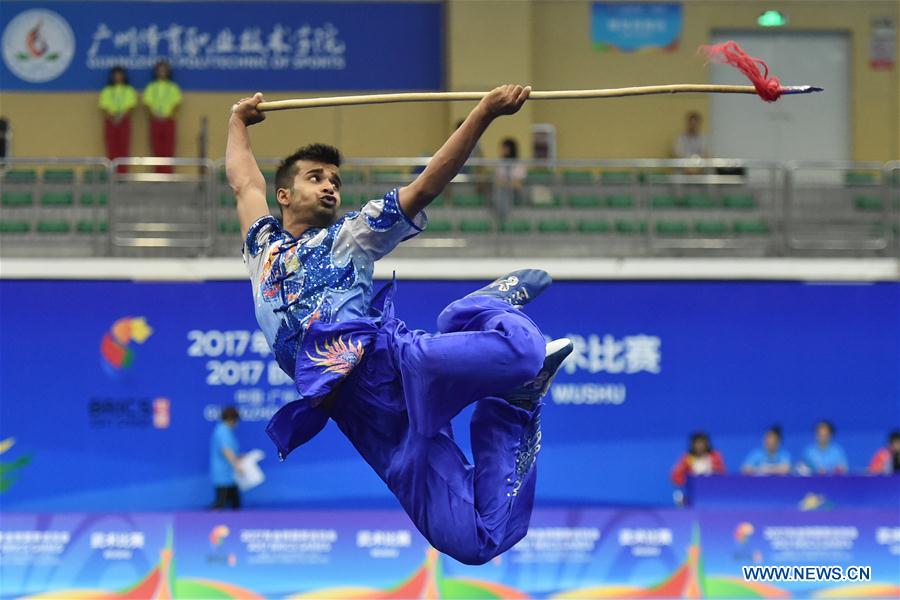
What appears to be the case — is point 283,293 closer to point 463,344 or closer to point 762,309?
point 463,344

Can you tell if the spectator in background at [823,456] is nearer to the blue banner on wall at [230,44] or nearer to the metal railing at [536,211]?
the metal railing at [536,211]

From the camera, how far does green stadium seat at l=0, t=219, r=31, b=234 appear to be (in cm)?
1480

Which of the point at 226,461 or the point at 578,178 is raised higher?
the point at 578,178

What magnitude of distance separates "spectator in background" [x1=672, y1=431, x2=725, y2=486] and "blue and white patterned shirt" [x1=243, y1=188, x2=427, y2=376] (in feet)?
30.5

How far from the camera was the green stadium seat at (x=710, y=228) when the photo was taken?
49.8 ft

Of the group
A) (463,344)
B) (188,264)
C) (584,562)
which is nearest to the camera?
(463,344)

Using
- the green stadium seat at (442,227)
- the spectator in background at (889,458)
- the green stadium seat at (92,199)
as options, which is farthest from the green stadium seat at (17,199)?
the spectator in background at (889,458)

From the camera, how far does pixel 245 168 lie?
19.8 ft

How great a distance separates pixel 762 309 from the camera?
15266 millimetres

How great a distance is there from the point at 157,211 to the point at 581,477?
16.5 feet

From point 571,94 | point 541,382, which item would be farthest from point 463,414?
point 571,94

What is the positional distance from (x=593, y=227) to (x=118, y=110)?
6.46 metres

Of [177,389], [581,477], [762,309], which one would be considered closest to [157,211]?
[177,389]

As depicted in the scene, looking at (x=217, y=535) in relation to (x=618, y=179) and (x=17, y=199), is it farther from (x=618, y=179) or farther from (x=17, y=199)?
(x=618, y=179)
